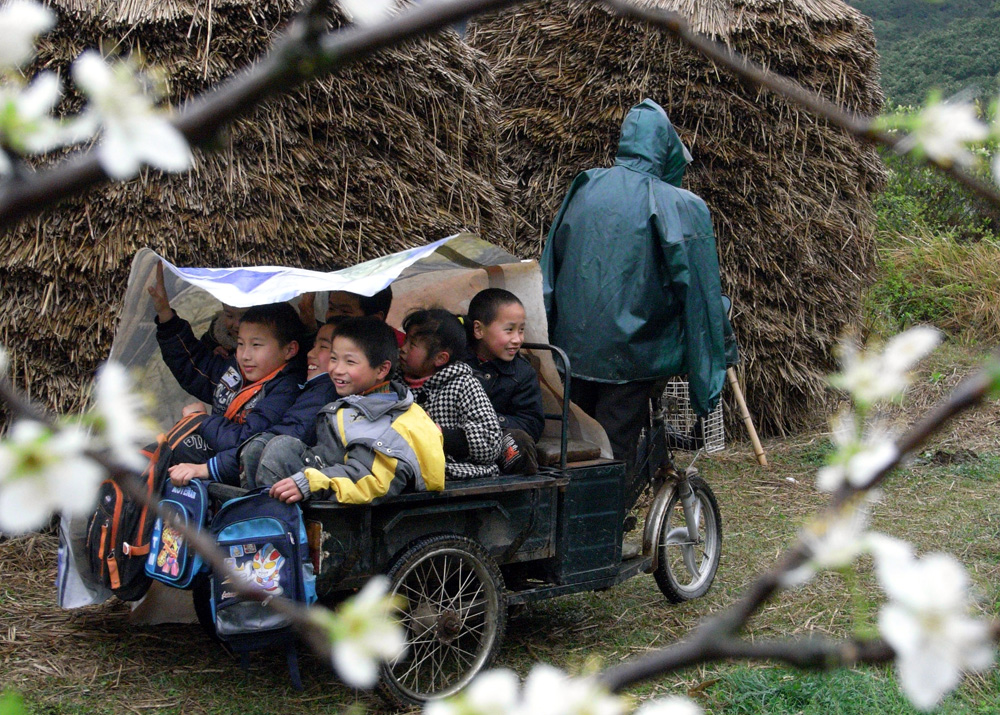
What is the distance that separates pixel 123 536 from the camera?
131 inches

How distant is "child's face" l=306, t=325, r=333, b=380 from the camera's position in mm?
3656

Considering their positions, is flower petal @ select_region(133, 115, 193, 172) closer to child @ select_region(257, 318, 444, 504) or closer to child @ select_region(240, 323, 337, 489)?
child @ select_region(257, 318, 444, 504)

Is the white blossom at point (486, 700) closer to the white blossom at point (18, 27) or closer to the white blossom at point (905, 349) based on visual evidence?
the white blossom at point (905, 349)

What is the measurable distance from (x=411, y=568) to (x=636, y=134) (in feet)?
7.74

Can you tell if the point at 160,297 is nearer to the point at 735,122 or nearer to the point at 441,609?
the point at 441,609

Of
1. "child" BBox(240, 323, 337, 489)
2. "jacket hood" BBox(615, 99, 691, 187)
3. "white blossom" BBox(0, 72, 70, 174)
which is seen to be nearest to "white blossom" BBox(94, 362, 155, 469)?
"white blossom" BBox(0, 72, 70, 174)

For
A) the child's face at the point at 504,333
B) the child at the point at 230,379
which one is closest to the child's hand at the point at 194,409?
the child at the point at 230,379

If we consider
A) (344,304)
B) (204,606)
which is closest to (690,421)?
(344,304)

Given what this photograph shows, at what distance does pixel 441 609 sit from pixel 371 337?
3.02 feet

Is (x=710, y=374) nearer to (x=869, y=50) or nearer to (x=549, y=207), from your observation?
(x=549, y=207)

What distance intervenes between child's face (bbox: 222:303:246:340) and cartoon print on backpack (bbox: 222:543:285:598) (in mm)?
1230

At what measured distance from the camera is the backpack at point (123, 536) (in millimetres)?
3305

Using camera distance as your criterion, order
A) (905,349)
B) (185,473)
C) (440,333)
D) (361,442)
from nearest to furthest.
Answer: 1. (905,349)
2. (361,442)
3. (185,473)
4. (440,333)

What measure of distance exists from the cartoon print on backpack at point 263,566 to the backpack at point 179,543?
0.20 meters
